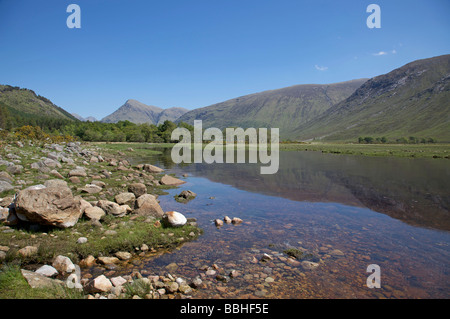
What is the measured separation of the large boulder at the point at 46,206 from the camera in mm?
9938

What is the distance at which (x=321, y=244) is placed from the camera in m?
11.4

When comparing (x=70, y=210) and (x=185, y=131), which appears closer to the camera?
(x=70, y=210)

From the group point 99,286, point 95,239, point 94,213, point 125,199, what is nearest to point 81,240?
point 95,239

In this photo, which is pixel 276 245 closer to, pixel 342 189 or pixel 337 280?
pixel 337 280

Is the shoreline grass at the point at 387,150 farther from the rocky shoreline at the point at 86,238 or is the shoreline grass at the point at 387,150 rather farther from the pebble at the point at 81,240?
the pebble at the point at 81,240

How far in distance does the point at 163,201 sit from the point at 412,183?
28.7 metres

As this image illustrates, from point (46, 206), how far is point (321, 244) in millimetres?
12267

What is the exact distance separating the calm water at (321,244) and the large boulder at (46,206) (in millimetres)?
4378

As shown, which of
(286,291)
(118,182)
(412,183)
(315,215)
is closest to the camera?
(286,291)

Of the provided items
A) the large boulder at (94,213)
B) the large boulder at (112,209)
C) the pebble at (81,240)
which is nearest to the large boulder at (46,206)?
the large boulder at (94,213)

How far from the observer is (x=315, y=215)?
16.2 meters

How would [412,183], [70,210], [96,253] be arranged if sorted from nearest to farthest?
[96,253], [70,210], [412,183]

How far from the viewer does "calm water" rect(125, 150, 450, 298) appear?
8.06 meters
